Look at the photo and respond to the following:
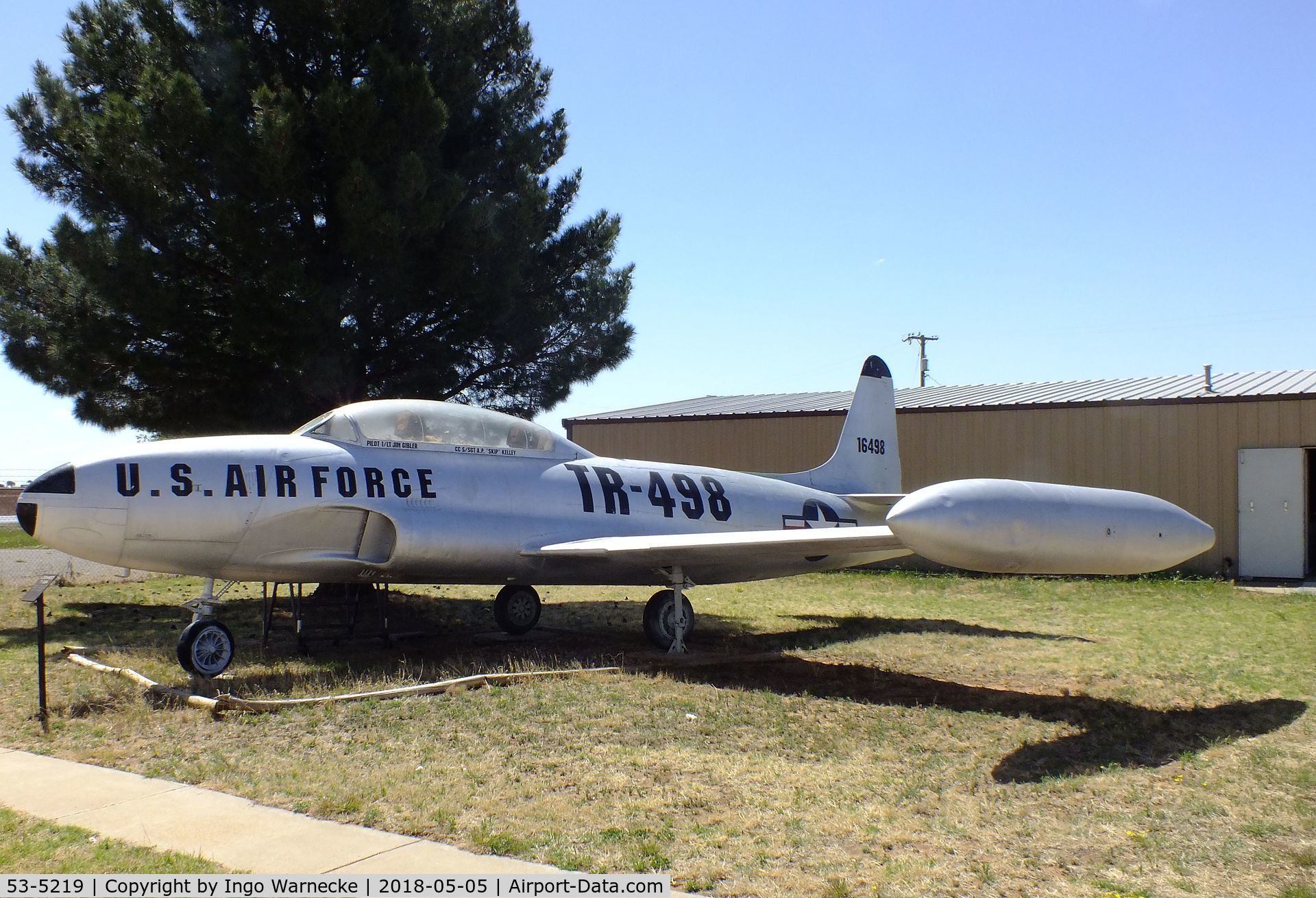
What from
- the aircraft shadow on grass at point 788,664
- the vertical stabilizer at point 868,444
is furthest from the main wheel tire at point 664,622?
the vertical stabilizer at point 868,444

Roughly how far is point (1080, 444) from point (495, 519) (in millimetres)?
13732

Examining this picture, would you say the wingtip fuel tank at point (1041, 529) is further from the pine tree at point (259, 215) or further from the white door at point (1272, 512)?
the white door at point (1272, 512)

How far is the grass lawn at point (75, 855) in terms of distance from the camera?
177 inches

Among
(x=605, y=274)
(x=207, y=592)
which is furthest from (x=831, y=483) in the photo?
(x=207, y=592)

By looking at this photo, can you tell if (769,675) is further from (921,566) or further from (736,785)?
(921,566)

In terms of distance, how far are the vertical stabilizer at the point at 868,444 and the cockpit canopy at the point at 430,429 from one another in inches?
214

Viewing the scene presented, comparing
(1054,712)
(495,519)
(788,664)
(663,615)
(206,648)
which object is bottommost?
(788,664)

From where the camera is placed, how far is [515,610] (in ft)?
43.2

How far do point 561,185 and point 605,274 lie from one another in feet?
5.82

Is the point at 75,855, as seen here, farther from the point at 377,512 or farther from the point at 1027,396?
the point at 1027,396

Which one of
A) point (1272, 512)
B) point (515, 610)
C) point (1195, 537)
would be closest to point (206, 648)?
point (515, 610)

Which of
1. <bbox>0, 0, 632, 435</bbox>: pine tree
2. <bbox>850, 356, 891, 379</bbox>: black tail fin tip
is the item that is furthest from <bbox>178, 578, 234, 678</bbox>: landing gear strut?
<bbox>850, 356, 891, 379</bbox>: black tail fin tip

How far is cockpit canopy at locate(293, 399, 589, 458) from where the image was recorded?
425 inches

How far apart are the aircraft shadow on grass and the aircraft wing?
3.75 ft
